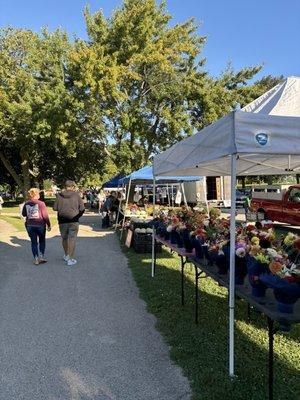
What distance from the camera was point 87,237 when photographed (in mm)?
14906

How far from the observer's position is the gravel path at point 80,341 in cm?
380

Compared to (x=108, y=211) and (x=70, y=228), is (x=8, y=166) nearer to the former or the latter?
(x=108, y=211)

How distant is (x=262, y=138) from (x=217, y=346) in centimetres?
242

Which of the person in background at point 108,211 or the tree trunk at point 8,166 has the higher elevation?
the tree trunk at point 8,166

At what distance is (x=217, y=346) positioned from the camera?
183 inches

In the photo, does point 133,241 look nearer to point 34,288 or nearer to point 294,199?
point 34,288

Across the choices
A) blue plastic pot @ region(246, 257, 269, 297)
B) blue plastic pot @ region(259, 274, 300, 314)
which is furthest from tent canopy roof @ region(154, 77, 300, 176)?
blue plastic pot @ region(259, 274, 300, 314)

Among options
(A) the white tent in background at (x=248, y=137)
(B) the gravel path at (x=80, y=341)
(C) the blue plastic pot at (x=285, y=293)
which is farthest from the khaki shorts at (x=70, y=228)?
(C) the blue plastic pot at (x=285, y=293)

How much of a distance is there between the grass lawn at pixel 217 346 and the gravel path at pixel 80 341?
0.17 metres

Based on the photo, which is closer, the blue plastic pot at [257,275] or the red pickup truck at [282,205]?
the blue plastic pot at [257,275]

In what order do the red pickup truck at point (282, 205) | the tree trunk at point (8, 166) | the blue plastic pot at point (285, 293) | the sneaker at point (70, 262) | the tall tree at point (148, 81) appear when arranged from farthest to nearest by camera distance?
the tree trunk at point (8, 166)
the tall tree at point (148, 81)
the red pickup truck at point (282, 205)
the sneaker at point (70, 262)
the blue plastic pot at point (285, 293)

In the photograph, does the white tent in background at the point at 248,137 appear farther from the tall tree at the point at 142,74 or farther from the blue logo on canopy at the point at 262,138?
the tall tree at the point at 142,74

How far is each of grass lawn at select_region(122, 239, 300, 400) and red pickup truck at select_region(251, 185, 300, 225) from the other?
33.7 ft

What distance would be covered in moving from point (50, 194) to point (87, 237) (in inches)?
2319
